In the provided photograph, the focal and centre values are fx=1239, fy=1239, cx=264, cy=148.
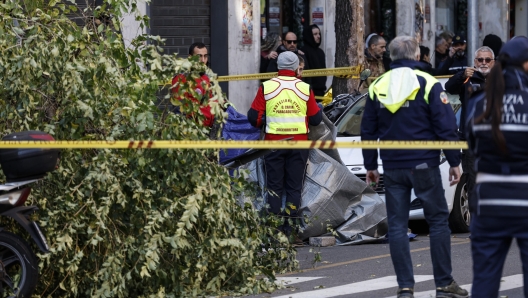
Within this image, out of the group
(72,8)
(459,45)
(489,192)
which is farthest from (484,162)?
(459,45)

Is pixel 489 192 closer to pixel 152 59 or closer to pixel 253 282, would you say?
pixel 253 282

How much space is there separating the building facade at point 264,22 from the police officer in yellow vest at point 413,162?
5.80 metres

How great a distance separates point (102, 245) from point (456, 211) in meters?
5.27

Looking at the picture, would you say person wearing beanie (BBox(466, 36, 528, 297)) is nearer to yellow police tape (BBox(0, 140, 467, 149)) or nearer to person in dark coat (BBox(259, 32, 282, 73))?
yellow police tape (BBox(0, 140, 467, 149))

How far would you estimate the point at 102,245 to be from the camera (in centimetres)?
861

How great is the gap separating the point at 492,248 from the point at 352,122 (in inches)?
282

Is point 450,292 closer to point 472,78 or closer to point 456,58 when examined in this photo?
point 472,78

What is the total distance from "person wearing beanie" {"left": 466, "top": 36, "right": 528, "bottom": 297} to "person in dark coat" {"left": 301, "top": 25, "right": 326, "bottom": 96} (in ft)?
42.5

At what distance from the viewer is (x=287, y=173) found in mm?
11758

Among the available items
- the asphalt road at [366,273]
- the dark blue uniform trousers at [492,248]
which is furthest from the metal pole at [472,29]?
the dark blue uniform trousers at [492,248]

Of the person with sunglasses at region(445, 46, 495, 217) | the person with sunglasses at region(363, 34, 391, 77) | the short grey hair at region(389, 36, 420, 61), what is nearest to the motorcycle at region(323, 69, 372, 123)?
the person with sunglasses at region(445, 46, 495, 217)

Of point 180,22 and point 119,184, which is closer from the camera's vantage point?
point 119,184

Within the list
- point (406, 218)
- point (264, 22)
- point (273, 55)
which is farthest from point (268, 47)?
point (406, 218)

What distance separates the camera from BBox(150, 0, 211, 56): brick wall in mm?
19500
